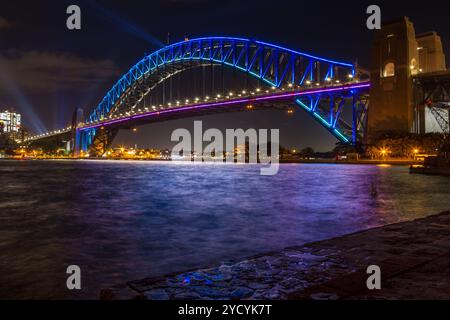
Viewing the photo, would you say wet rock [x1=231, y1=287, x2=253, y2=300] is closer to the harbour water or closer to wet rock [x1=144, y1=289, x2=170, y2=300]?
wet rock [x1=144, y1=289, x2=170, y2=300]

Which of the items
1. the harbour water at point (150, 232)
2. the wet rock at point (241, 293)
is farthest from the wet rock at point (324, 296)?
the harbour water at point (150, 232)

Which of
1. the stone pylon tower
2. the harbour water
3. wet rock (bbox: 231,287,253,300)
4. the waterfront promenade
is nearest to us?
the waterfront promenade

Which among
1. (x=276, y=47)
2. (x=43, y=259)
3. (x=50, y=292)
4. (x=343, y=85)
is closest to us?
(x=50, y=292)

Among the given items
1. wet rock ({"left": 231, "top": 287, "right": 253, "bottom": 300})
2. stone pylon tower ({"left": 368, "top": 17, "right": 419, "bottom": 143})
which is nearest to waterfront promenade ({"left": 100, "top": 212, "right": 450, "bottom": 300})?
wet rock ({"left": 231, "top": 287, "right": 253, "bottom": 300})

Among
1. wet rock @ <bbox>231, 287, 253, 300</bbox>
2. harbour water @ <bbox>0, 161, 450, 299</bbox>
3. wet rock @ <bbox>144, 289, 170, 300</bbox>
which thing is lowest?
harbour water @ <bbox>0, 161, 450, 299</bbox>

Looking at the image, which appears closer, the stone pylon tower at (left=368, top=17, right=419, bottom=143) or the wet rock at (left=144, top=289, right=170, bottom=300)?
the wet rock at (left=144, top=289, right=170, bottom=300)

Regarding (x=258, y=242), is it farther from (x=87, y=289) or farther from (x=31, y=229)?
(x=31, y=229)

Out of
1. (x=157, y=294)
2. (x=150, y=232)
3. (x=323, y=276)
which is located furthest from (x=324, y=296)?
(x=150, y=232)
